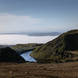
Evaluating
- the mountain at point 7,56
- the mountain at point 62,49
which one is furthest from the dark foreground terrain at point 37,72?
the mountain at point 62,49

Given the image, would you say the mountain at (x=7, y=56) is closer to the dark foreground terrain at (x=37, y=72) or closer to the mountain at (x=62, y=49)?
the mountain at (x=62, y=49)

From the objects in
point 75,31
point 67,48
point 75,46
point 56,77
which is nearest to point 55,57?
point 67,48

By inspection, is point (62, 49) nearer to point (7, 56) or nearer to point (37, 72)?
point (7, 56)

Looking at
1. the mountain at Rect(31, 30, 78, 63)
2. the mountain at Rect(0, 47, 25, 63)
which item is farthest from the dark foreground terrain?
the mountain at Rect(31, 30, 78, 63)

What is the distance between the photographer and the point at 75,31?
151 m

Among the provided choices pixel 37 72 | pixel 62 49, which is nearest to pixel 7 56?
pixel 37 72

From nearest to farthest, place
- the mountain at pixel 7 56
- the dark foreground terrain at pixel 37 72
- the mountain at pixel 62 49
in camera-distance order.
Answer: the dark foreground terrain at pixel 37 72 < the mountain at pixel 7 56 < the mountain at pixel 62 49

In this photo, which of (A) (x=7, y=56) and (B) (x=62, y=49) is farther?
(B) (x=62, y=49)

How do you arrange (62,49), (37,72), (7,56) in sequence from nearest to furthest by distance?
1. (37,72)
2. (7,56)
3. (62,49)

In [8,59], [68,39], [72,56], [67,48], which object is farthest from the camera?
[68,39]

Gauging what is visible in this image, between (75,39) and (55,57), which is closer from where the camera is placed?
(55,57)

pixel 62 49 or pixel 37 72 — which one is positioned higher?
pixel 37 72

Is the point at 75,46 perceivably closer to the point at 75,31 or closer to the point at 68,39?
the point at 68,39

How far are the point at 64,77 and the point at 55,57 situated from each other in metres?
86.0
